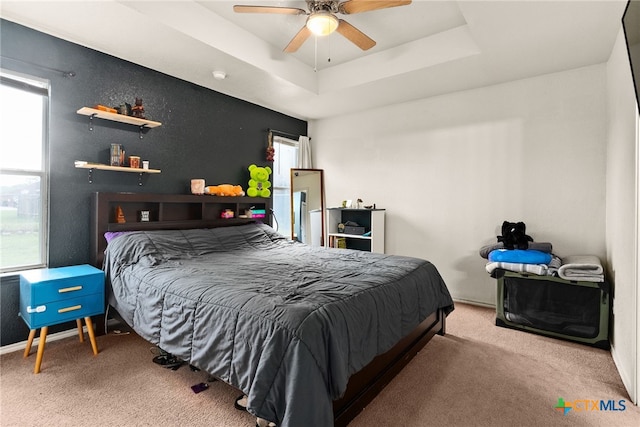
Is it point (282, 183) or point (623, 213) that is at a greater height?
point (282, 183)

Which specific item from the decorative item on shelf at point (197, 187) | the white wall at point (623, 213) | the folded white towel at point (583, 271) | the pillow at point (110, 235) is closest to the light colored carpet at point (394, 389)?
the white wall at point (623, 213)

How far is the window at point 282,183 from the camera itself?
503cm

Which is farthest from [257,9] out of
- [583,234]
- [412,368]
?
[583,234]

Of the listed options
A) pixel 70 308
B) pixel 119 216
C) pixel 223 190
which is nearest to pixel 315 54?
pixel 223 190

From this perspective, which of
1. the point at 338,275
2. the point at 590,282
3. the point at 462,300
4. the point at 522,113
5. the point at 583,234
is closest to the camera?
the point at 338,275

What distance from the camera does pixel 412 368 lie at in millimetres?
2383

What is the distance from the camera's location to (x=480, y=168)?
395 centimetres

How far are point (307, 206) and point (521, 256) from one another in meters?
3.06

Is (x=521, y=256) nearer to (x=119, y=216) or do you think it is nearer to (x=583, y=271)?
(x=583, y=271)

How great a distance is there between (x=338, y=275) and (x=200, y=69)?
2.66 metres

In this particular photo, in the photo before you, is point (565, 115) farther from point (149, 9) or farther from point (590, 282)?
point (149, 9)

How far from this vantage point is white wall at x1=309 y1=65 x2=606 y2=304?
3.35 meters

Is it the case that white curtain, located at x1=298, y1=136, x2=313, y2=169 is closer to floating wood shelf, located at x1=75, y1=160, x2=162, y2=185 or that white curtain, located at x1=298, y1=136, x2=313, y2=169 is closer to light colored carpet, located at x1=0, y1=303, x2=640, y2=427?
floating wood shelf, located at x1=75, y1=160, x2=162, y2=185

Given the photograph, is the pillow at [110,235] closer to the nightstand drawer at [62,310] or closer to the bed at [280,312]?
the bed at [280,312]
